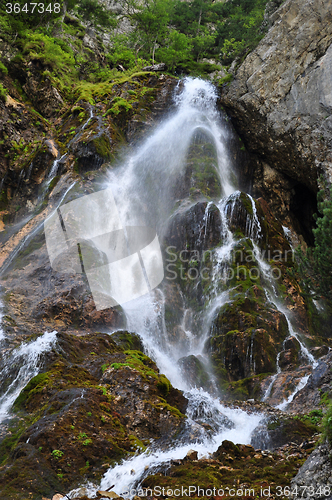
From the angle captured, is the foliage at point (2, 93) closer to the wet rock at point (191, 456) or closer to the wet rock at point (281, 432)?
the wet rock at point (281, 432)

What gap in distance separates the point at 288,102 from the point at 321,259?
513 inches

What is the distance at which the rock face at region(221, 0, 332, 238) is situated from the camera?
65.1 feet

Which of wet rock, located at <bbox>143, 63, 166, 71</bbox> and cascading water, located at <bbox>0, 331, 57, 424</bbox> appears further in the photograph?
wet rock, located at <bbox>143, 63, 166, 71</bbox>

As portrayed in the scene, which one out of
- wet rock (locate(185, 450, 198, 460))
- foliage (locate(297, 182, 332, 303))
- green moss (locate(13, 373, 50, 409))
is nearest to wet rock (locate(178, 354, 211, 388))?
foliage (locate(297, 182, 332, 303))

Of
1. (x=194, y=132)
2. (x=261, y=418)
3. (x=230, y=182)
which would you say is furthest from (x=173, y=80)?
(x=261, y=418)

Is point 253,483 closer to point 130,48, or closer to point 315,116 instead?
point 315,116

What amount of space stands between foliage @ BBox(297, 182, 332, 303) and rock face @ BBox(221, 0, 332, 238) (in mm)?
8951

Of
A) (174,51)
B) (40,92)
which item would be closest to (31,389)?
(40,92)

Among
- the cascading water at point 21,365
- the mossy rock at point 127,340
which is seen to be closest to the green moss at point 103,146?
the mossy rock at point 127,340

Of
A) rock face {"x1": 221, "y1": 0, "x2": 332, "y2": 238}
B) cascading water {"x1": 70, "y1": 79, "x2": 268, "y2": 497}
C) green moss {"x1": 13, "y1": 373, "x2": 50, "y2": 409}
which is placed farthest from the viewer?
rock face {"x1": 221, "y1": 0, "x2": 332, "y2": 238}

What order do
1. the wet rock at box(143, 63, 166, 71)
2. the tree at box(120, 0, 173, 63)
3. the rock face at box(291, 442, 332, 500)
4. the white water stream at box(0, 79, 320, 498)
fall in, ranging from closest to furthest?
the rock face at box(291, 442, 332, 500) < the white water stream at box(0, 79, 320, 498) < the wet rock at box(143, 63, 166, 71) < the tree at box(120, 0, 173, 63)

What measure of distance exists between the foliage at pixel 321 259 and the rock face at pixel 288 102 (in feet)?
29.4

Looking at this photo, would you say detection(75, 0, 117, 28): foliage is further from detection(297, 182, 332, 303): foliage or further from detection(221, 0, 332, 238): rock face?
detection(297, 182, 332, 303): foliage

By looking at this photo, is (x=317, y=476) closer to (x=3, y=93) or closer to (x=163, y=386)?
(x=163, y=386)
